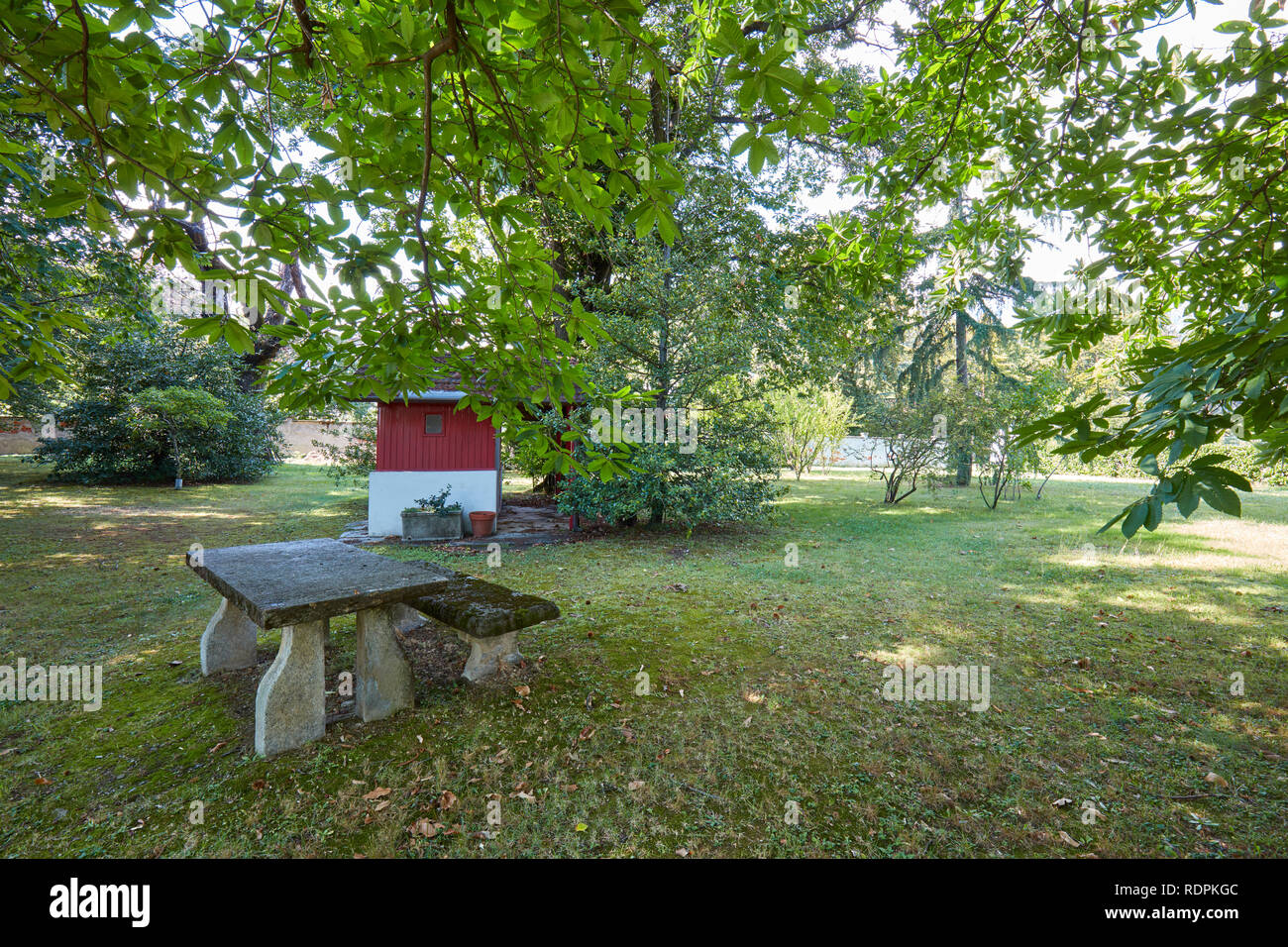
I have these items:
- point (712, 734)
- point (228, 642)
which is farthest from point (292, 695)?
point (712, 734)

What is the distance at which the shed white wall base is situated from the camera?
11.0 m

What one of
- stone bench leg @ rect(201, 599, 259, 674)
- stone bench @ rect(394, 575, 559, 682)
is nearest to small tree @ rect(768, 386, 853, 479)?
stone bench @ rect(394, 575, 559, 682)

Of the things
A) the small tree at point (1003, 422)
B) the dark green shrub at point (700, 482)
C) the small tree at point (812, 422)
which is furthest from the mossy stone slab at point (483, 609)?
the small tree at point (812, 422)

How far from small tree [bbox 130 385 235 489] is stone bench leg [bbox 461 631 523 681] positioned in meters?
17.9

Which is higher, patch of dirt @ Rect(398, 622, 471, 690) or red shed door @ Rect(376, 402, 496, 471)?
Answer: red shed door @ Rect(376, 402, 496, 471)

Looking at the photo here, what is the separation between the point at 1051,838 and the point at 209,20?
552cm

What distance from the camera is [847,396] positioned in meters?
24.8

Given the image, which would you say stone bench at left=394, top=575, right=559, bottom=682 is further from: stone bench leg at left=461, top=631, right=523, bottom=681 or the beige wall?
the beige wall

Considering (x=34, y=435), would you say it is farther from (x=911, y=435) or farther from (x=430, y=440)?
(x=911, y=435)

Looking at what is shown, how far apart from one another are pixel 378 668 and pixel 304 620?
0.75 metres

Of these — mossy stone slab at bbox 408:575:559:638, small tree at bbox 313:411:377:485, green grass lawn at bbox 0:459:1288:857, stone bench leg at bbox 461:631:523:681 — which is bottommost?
green grass lawn at bbox 0:459:1288:857
